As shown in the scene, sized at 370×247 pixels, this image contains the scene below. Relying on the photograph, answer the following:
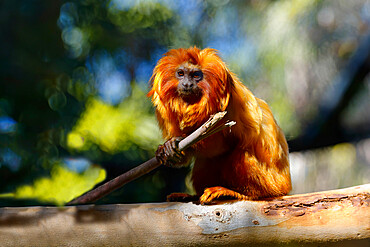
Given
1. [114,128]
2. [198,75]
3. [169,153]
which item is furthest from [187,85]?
[114,128]

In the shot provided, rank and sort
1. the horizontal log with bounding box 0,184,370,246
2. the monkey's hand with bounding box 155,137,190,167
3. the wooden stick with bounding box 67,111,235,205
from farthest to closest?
the monkey's hand with bounding box 155,137,190,167
the horizontal log with bounding box 0,184,370,246
the wooden stick with bounding box 67,111,235,205

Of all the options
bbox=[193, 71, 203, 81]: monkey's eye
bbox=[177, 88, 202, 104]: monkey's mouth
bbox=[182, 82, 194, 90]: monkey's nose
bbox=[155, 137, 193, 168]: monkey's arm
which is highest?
bbox=[193, 71, 203, 81]: monkey's eye

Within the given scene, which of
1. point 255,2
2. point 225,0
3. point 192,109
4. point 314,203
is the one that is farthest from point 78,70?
point 314,203

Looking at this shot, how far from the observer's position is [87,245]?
8.61 ft

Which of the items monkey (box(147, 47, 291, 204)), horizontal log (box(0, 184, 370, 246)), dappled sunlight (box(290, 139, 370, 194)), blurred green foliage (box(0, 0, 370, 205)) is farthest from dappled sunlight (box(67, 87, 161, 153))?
horizontal log (box(0, 184, 370, 246))

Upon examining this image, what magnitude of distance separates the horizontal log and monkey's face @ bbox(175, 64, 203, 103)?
88 centimetres

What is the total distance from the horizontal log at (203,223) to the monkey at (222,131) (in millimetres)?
384

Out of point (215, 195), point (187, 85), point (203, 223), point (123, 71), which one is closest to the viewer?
point (203, 223)

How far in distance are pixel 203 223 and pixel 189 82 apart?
1110 mm

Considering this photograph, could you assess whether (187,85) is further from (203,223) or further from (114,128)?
(114,128)

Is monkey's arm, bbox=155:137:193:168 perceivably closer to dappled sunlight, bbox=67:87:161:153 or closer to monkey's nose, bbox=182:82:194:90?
monkey's nose, bbox=182:82:194:90

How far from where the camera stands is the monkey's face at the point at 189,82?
9.98 ft

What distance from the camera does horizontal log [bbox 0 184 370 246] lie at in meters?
2.47

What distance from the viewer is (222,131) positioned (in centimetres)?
306
